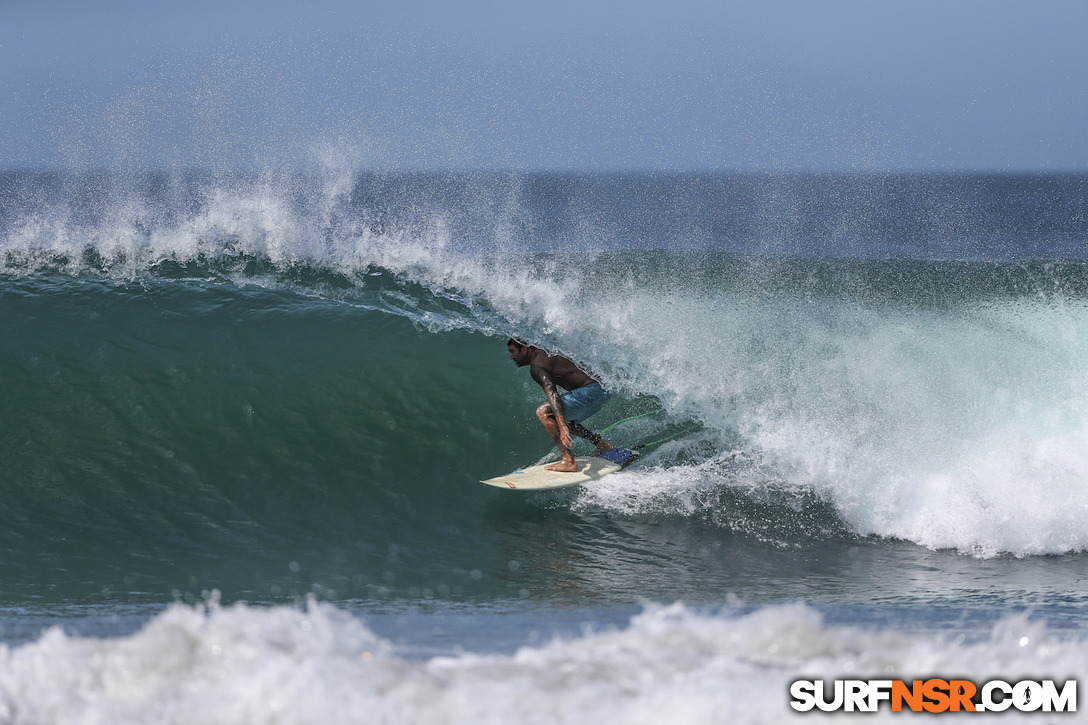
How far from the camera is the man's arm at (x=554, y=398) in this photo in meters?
7.31

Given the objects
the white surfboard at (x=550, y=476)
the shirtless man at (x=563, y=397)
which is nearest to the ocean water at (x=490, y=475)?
the white surfboard at (x=550, y=476)

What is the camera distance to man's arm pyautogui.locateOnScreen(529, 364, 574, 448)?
7312mm

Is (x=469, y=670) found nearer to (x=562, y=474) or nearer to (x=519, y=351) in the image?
(x=562, y=474)

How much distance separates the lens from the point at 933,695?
282 cm

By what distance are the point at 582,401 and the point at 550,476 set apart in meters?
0.72

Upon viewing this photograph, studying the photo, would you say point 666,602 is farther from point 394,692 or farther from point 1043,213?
point 1043,213

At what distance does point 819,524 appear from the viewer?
702cm

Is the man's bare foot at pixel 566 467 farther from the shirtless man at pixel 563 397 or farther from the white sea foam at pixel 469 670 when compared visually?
the white sea foam at pixel 469 670

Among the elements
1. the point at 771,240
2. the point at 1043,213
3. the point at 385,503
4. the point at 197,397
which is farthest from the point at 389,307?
the point at 1043,213

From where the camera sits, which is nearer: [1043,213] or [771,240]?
[771,240]

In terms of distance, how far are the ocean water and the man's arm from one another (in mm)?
477

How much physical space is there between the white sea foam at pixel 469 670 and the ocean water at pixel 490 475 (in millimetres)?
13

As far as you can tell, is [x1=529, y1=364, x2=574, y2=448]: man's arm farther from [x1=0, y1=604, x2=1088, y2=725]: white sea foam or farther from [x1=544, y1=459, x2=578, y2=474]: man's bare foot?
[x1=0, y1=604, x2=1088, y2=725]: white sea foam

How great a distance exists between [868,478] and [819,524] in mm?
663
